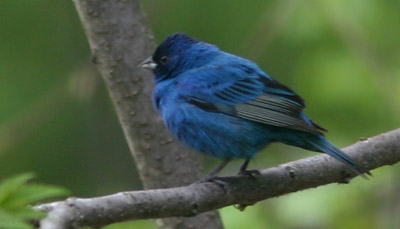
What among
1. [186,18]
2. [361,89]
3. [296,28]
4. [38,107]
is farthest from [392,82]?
[38,107]

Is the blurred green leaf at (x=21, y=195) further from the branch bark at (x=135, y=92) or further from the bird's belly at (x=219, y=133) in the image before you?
the branch bark at (x=135, y=92)

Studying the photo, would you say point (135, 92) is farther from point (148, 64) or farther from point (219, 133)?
point (219, 133)

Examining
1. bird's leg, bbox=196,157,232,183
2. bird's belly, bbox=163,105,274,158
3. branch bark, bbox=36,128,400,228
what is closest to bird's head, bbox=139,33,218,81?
bird's belly, bbox=163,105,274,158

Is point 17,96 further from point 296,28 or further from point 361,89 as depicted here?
point 361,89

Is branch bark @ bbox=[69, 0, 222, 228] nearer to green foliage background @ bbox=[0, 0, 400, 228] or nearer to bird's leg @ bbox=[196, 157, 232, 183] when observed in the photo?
bird's leg @ bbox=[196, 157, 232, 183]

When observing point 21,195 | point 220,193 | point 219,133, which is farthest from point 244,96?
point 21,195

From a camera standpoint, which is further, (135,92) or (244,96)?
(135,92)
